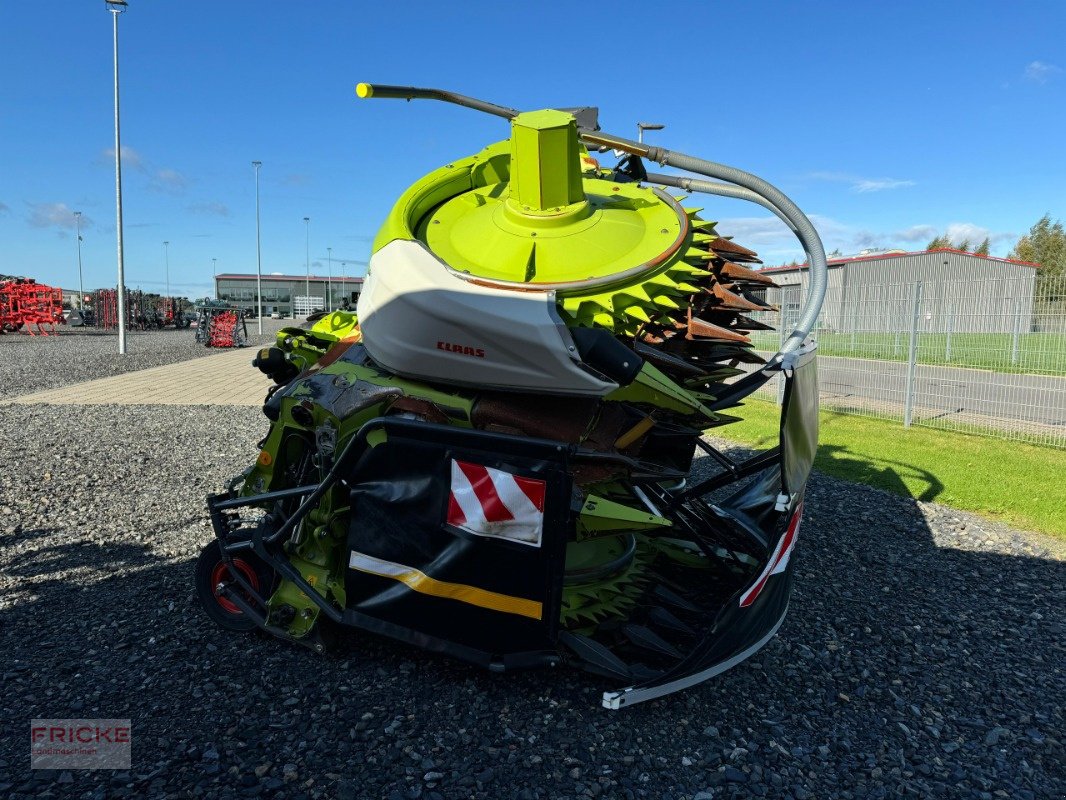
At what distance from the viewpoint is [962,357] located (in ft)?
33.2

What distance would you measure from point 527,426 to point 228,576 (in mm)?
1958

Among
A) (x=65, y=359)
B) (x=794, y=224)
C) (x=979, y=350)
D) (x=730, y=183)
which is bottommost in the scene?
(x=65, y=359)

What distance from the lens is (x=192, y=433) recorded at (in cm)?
896

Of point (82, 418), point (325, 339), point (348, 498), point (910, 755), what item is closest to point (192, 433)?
point (82, 418)

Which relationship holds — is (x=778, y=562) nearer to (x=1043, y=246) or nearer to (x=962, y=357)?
(x=962, y=357)

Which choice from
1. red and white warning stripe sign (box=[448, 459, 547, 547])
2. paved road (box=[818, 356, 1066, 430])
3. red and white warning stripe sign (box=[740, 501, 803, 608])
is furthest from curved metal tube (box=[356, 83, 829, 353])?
paved road (box=[818, 356, 1066, 430])

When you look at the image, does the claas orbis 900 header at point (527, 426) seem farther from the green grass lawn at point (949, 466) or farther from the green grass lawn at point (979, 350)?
the green grass lawn at point (979, 350)

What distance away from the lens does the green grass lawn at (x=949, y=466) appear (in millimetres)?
5848

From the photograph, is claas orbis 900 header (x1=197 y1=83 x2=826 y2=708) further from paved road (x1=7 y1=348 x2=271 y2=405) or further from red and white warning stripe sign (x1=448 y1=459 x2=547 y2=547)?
paved road (x1=7 y1=348 x2=271 y2=405)

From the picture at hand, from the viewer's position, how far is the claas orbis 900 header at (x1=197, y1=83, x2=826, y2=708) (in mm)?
2604

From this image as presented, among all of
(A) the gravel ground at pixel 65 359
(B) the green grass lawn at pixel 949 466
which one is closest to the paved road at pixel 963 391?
(B) the green grass lawn at pixel 949 466

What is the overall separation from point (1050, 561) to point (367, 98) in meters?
5.24

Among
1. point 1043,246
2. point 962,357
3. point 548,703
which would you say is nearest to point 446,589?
point 548,703

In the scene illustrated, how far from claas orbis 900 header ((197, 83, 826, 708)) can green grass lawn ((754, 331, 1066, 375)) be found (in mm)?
6347
